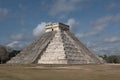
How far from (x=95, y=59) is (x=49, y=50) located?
15.2 m

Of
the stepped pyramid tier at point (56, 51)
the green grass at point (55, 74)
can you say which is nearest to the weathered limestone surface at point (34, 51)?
the stepped pyramid tier at point (56, 51)

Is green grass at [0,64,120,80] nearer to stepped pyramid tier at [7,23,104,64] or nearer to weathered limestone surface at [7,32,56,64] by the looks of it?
stepped pyramid tier at [7,23,104,64]

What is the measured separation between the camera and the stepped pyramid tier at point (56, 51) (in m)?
70.0

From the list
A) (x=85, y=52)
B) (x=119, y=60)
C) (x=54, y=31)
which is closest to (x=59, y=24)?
(x=54, y=31)

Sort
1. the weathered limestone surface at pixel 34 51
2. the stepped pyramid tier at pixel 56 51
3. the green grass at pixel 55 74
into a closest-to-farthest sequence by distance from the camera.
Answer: the green grass at pixel 55 74, the stepped pyramid tier at pixel 56 51, the weathered limestone surface at pixel 34 51

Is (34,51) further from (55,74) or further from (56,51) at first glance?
(55,74)

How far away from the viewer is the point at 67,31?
285ft

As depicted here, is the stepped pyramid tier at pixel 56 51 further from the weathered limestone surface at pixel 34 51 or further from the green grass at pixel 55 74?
the green grass at pixel 55 74

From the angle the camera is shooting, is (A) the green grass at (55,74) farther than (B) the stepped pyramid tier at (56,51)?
No

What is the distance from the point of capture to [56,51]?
238ft

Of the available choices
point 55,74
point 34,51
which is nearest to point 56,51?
point 34,51

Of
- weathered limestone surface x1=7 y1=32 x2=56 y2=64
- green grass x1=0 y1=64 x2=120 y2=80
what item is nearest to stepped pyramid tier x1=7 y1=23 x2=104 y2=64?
weathered limestone surface x1=7 y1=32 x2=56 y2=64

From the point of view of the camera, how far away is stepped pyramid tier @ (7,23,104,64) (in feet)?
230

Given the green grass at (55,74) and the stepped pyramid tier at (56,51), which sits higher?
the stepped pyramid tier at (56,51)
